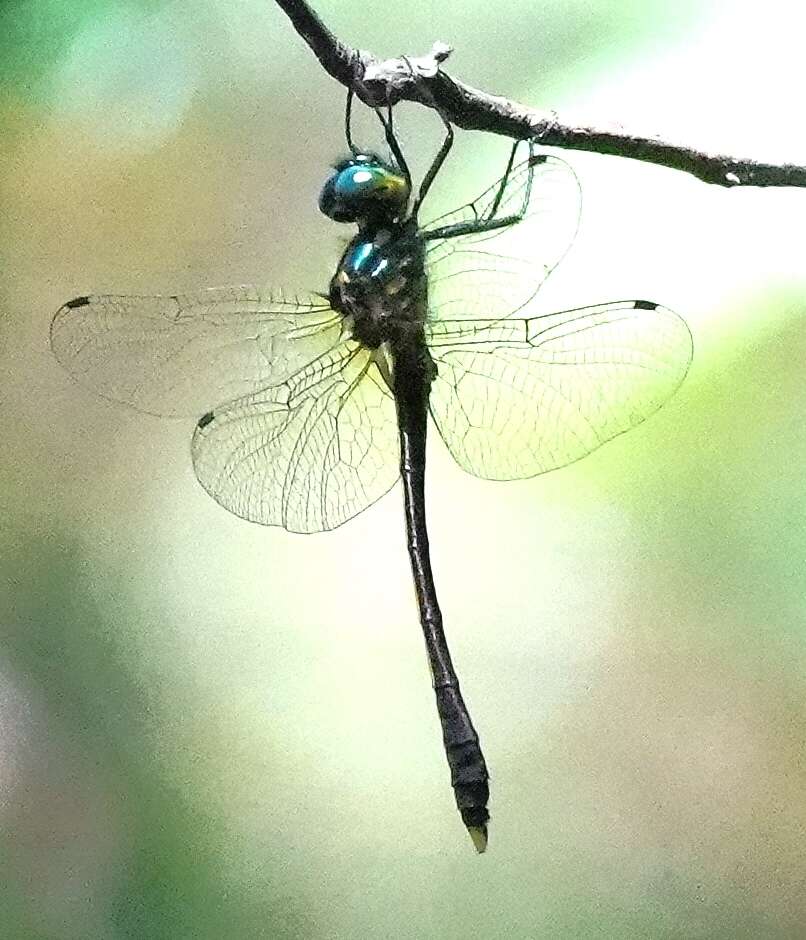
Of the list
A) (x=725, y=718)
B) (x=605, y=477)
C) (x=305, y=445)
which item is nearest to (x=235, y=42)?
(x=305, y=445)

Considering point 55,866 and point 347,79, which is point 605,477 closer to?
point 347,79

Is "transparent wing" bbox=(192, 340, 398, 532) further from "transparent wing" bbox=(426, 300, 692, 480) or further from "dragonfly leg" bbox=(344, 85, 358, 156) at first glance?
"dragonfly leg" bbox=(344, 85, 358, 156)

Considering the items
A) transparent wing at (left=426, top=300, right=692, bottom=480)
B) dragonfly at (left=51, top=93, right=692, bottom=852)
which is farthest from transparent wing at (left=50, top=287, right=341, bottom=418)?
transparent wing at (left=426, top=300, right=692, bottom=480)

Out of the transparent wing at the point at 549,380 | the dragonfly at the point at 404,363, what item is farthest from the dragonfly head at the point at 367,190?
the transparent wing at the point at 549,380

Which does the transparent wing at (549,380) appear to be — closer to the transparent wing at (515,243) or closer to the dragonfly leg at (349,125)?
the transparent wing at (515,243)

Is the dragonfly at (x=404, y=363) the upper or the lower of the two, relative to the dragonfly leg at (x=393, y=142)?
lower
